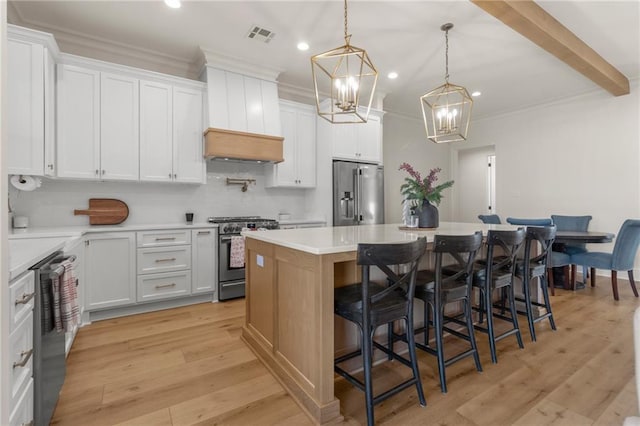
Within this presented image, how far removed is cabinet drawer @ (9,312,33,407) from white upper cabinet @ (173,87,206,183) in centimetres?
253

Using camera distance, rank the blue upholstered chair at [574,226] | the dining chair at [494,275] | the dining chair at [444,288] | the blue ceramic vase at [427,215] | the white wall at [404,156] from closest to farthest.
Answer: the dining chair at [444,288] < the dining chair at [494,275] < the blue ceramic vase at [427,215] < the blue upholstered chair at [574,226] < the white wall at [404,156]

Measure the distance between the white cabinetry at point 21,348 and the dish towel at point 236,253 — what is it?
228 centimetres

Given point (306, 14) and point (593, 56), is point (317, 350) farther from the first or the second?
point (593, 56)

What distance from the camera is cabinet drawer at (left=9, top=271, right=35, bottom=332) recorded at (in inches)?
45.4

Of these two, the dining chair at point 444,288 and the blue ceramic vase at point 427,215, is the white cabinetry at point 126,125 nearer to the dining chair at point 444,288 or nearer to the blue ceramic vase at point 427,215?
the blue ceramic vase at point 427,215

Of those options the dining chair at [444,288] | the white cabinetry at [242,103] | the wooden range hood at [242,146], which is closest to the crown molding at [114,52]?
the white cabinetry at [242,103]

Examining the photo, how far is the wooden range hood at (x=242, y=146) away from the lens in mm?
3662

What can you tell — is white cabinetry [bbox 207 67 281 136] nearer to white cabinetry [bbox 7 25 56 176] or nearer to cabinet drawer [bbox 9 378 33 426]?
white cabinetry [bbox 7 25 56 176]

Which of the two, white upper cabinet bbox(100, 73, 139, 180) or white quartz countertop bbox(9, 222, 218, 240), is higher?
white upper cabinet bbox(100, 73, 139, 180)

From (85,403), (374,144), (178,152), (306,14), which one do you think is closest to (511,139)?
(374,144)

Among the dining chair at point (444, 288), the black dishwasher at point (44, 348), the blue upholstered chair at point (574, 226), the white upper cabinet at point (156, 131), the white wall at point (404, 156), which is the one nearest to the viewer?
the black dishwasher at point (44, 348)

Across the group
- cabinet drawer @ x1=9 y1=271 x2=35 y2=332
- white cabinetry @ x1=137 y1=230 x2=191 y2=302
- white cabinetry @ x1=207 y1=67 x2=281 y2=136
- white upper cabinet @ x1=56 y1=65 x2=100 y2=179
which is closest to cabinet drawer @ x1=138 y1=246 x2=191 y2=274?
white cabinetry @ x1=137 y1=230 x2=191 y2=302

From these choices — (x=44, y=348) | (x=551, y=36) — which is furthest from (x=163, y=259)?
(x=551, y=36)

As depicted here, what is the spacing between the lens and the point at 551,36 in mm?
3008
